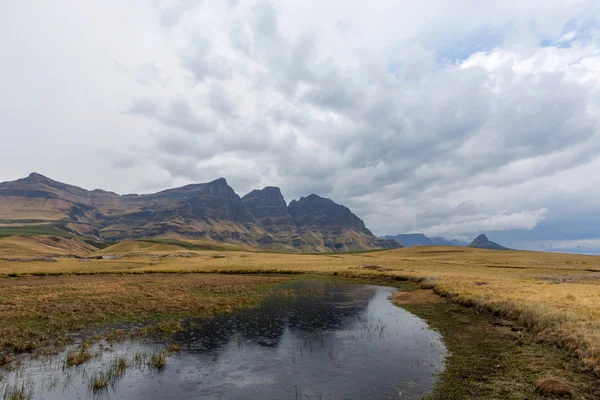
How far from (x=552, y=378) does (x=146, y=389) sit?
2083cm

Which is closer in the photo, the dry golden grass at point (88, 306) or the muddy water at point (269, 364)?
the muddy water at point (269, 364)

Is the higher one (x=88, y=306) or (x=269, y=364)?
(x=88, y=306)

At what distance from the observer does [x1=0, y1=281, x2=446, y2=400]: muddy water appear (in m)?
17.0

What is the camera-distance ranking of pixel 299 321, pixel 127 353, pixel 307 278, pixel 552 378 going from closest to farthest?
pixel 552 378
pixel 127 353
pixel 299 321
pixel 307 278

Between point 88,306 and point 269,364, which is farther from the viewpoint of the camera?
point 88,306

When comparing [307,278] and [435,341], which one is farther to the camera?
[307,278]

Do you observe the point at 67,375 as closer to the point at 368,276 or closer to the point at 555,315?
the point at 555,315

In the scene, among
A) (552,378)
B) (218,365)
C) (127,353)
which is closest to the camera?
(552,378)

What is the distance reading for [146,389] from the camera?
17203 millimetres

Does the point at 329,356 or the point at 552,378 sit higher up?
the point at 552,378

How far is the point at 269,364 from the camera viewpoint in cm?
2108

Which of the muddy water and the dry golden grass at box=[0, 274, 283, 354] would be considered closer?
the muddy water

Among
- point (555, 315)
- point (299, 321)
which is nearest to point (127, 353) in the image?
point (299, 321)

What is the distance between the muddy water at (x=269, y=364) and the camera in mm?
17000
